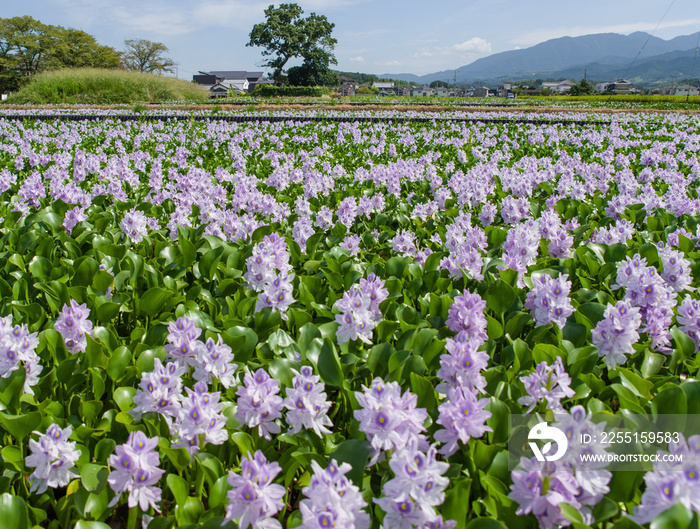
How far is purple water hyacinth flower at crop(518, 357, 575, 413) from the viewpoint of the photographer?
5.33ft

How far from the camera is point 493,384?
6.49 feet

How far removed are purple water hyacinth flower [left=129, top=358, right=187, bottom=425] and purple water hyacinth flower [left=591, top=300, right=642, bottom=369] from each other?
5.58 ft

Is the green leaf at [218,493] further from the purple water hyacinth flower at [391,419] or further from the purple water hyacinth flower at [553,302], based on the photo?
the purple water hyacinth flower at [553,302]

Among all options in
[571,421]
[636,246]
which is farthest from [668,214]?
[571,421]

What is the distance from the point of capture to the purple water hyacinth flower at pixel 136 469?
4.60 feet

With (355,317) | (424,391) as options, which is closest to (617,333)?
(424,391)

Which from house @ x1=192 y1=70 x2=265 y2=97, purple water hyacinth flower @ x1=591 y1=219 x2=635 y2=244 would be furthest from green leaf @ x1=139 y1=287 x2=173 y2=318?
house @ x1=192 y1=70 x2=265 y2=97

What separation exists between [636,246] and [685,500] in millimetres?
3051

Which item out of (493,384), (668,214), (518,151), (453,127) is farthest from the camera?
(453,127)

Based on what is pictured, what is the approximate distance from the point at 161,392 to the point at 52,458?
0.37 metres

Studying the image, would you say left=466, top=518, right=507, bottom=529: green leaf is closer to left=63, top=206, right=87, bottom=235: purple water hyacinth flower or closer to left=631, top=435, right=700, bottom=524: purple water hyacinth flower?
left=631, top=435, right=700, bottom=524: purple water hyacinth flower

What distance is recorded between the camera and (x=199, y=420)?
1.56 m

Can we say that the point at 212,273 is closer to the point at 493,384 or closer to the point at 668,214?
the point at 493,384

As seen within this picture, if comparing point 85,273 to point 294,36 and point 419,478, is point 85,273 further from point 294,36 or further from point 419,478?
point 294,36
